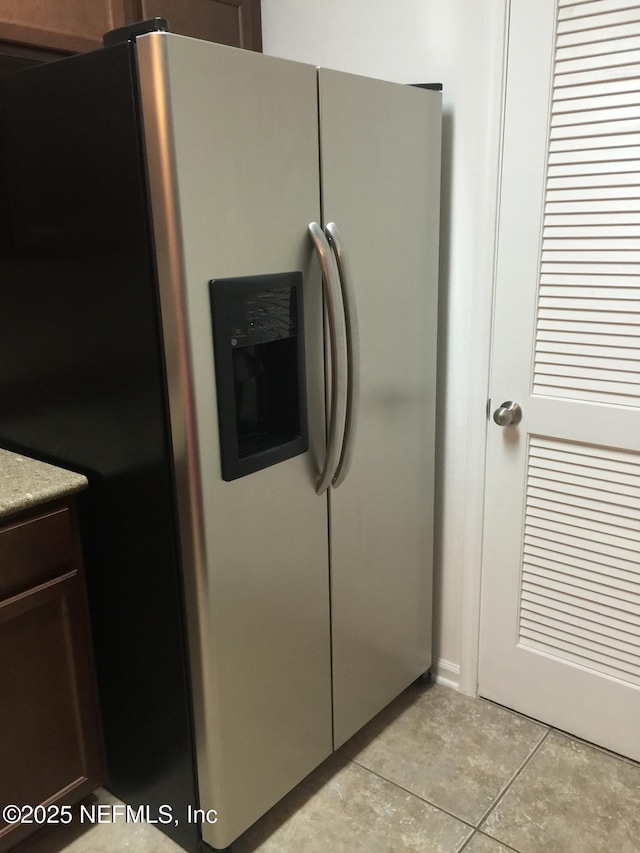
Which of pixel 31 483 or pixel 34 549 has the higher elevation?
pixel 31 483

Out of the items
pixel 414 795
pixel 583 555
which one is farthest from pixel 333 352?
pixel 414 795

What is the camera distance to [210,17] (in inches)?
80.0

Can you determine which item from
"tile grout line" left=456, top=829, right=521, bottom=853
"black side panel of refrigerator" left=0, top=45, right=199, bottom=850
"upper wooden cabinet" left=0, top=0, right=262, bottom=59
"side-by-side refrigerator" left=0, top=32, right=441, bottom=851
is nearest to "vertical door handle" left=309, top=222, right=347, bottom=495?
"side-by-side refrigerator" left=0, top=32, right=441, bottom=851

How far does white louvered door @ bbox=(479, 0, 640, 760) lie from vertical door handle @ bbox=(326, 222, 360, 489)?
0.51m

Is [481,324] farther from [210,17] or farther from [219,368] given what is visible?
[210,17]

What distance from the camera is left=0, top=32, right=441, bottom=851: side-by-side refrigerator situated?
1.37 meters

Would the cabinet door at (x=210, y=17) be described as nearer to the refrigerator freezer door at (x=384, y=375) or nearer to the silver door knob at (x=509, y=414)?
the refrigerator freezer door at (x=384, y=375)

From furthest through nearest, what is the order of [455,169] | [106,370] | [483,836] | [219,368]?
[455,169] < [483,836] < [106,370] < [219,368]

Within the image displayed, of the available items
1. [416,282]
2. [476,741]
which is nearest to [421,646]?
[476,741]

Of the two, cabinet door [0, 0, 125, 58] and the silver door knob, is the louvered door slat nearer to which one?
the silver door knob

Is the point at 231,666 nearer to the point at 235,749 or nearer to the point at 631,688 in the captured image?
the point at 235,749

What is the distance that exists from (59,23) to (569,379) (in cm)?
150

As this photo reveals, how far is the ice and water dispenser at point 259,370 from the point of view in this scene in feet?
4.69

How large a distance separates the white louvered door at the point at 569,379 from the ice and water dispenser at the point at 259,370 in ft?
2.28
